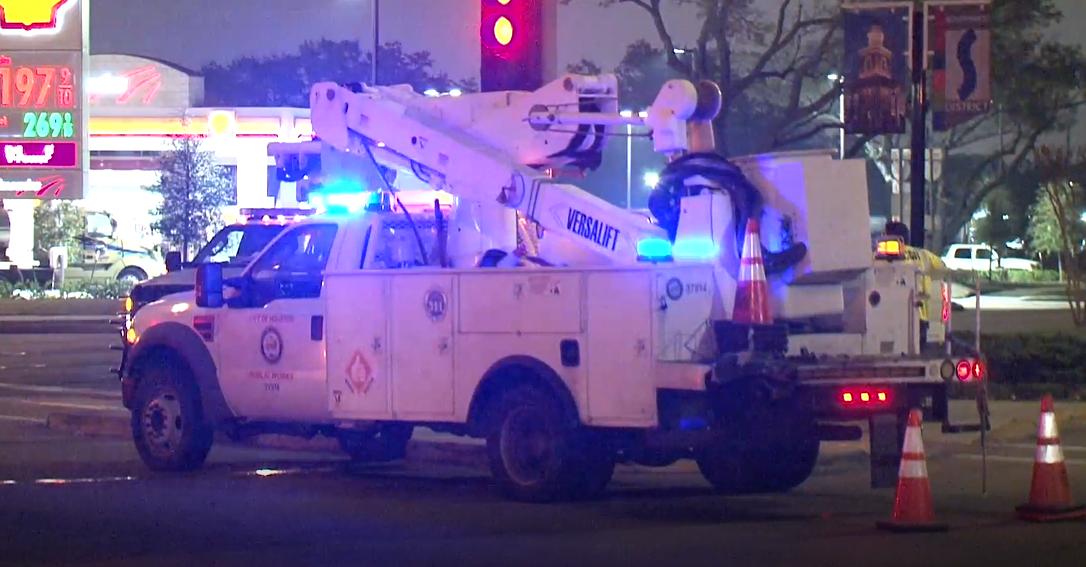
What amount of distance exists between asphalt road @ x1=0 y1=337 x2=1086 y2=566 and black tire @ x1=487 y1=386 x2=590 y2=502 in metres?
0.15

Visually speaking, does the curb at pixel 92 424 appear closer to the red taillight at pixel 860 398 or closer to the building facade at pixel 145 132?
the red taillight at pixel 860 398

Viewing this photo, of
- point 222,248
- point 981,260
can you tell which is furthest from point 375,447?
point 981,260

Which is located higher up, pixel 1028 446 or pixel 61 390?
pixel 61 390

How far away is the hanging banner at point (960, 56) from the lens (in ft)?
66.7

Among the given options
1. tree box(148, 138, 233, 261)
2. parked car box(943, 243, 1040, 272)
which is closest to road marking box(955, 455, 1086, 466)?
tree box(148, 138, 233, 261)

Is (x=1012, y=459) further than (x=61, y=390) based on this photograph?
No

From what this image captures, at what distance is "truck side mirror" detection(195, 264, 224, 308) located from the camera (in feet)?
47.8

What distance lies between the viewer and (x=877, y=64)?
2034 centimetres

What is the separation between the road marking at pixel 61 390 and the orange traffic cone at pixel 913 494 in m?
13.2

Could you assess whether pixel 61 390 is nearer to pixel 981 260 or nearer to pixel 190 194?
pixel 190 194

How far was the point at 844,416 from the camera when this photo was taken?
12.0 metres

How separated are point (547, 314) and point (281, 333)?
300 cm

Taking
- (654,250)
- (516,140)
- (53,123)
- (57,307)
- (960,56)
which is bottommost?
(654,250)

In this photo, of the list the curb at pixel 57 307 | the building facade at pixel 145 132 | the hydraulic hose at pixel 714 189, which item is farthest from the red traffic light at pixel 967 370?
the building facade at pixel 145 132
